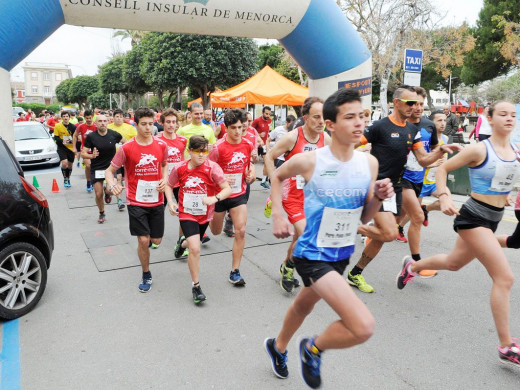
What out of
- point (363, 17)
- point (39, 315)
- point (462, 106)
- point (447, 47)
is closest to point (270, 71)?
point (363, 17)

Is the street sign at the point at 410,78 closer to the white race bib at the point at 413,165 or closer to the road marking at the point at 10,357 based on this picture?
the white race bib at the point at 413,165

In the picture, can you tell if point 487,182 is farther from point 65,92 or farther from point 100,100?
point 65,92

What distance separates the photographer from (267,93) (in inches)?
585

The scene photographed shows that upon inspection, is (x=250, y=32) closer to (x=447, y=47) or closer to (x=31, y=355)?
(x=31, y=355)

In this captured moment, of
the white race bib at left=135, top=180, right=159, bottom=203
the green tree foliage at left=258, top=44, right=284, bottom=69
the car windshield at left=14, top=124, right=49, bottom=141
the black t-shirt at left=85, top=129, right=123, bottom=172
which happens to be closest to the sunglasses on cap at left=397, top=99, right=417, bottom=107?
the white race bib at left=135, top=180, right=159, bottom=203

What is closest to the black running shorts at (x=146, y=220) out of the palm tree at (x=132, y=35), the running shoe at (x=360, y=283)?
the running shoe at (x=360, y=283)

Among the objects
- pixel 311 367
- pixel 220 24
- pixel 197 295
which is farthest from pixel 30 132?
pixel 311 367

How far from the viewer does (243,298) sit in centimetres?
442

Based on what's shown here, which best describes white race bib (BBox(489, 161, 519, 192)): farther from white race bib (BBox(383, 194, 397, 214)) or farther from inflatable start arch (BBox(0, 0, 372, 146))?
inflatable start arch (BBox(0, 0, 372, 146))

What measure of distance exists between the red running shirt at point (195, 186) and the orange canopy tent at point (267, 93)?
10413 mm

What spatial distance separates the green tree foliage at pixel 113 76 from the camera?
171 ft

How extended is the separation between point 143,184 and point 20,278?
144 cm

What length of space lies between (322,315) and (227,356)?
3.51ft

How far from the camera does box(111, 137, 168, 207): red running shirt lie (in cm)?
466
